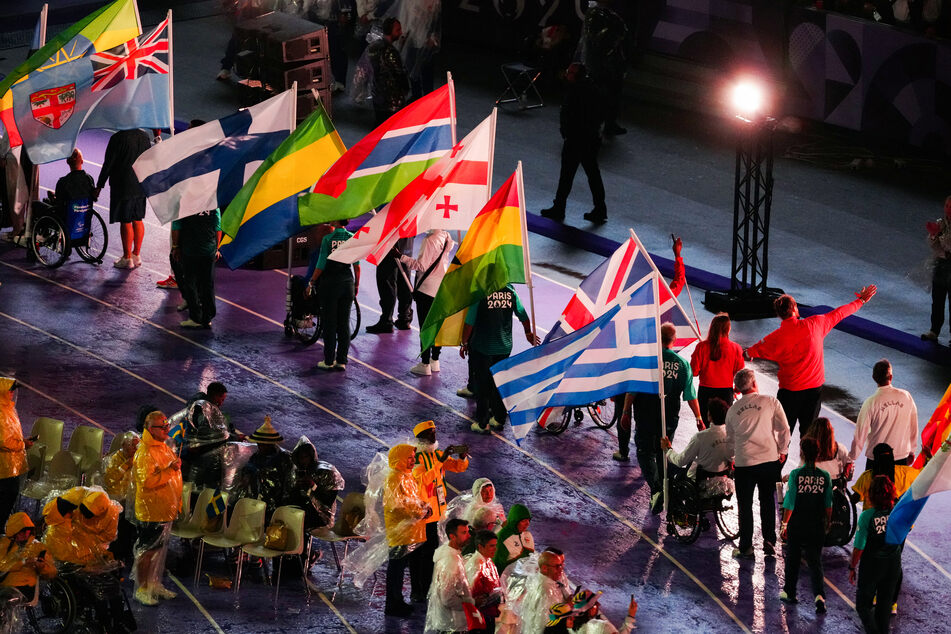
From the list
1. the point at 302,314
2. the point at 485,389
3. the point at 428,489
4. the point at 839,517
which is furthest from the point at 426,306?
the point at 839,517

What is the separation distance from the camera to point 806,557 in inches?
625

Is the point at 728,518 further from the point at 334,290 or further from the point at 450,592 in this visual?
the point at 334,290

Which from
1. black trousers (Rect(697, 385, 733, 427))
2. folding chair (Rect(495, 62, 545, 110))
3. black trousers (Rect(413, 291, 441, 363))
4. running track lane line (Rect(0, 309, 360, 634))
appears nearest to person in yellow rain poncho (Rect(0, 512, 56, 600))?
running track lane line (Rect(0, 309, 360, 634))

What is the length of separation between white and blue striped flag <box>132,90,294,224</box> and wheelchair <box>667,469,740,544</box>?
724 centimetres

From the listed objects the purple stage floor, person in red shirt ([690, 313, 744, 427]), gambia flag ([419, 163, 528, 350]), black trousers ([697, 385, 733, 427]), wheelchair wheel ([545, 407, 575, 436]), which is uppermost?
gambia flag ([419, 163, 528, 350])

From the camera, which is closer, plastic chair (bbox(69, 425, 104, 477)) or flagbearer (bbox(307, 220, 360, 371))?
plastic chair (bbox(69, 425, 104, 477))

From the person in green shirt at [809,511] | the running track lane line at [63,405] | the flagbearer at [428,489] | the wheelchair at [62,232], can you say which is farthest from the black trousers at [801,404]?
the wheelchair at [62,232]

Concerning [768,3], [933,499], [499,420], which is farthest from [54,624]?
[768,3]

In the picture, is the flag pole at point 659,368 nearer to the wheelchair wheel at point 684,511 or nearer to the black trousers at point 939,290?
the wheelchair wheel at point 684,511

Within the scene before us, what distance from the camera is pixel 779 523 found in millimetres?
17812

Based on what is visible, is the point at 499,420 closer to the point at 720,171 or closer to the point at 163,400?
the point at 163,400

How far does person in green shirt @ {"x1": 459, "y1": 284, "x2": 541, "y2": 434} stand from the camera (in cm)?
1936

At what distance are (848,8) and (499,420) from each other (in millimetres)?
14122

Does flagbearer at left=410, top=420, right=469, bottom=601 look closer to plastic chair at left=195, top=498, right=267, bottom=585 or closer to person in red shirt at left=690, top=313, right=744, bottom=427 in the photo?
plastic chair at left=195, top=498, right=267, bottom=585
